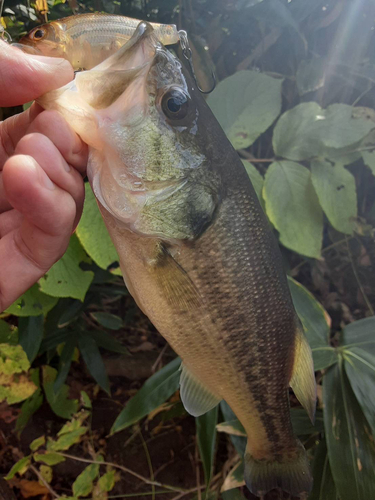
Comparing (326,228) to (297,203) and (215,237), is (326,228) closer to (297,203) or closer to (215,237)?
(297,203)

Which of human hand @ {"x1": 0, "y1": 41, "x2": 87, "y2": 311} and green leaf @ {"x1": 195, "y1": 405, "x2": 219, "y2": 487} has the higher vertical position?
human hand @ {"x1": 0, "y1": 41, "x2": 87, "y2": 311}

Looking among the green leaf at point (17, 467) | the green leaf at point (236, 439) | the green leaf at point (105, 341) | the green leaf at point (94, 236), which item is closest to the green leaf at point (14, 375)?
the green leaf at point (17, 467)

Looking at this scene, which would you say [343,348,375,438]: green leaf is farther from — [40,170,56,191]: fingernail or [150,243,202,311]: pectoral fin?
[40,170,56,191]: fingernail

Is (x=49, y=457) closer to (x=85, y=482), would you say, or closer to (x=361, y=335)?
(x=85, y=482)

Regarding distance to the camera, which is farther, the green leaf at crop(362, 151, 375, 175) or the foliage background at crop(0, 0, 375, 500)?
the green leaf at crop(362, 151, 375, 175)

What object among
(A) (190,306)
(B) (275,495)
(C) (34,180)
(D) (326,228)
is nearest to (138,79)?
(C) (34,180)

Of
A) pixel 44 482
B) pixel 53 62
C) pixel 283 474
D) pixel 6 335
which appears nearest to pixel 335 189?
pixel 283 474

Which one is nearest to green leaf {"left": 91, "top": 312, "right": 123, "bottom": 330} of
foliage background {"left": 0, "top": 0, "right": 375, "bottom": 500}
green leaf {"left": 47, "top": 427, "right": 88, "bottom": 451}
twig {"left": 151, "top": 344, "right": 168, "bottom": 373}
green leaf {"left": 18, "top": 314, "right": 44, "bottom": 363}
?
foliage background {"left": 0, "top": 0, "right": 375, "bottom": 500}
